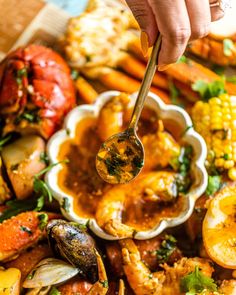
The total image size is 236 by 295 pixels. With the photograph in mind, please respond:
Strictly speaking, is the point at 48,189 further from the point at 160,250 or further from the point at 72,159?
the point at 160,250

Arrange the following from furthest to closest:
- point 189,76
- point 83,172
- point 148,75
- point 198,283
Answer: point 189,76, point 83,172, point 198,283, point 148,75

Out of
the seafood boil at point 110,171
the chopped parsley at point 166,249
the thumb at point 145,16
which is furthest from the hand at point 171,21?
the chopped parsley at point 166,249

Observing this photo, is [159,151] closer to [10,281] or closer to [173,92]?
[173,92]

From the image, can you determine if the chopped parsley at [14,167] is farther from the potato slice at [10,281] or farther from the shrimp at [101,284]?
the shrimp at [101,284]

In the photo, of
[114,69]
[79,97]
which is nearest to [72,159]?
[79,97]

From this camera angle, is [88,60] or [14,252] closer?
[14,252]

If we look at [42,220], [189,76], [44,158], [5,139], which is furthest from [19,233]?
[189,76]
